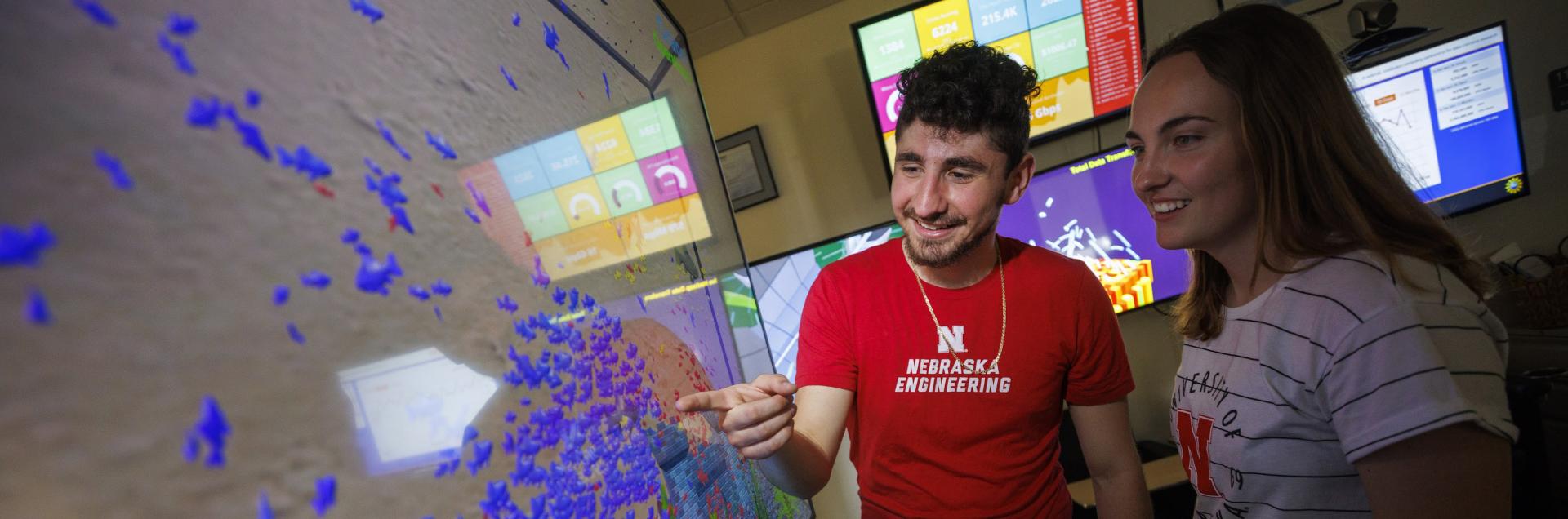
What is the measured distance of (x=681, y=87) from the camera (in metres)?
1.09

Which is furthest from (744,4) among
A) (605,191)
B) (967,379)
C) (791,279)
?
(605,191)

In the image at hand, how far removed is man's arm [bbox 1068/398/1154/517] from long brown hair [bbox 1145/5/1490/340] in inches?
15.9

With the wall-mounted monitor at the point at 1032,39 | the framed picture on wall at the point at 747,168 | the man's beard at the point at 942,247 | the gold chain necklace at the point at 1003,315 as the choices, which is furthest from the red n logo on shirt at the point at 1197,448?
the framed picture on wall at the point at 747,168

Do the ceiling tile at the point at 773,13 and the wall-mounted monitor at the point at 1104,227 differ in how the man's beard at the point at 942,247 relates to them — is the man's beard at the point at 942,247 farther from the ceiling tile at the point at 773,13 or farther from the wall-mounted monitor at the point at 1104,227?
the ceiling tile at the point at 773,13

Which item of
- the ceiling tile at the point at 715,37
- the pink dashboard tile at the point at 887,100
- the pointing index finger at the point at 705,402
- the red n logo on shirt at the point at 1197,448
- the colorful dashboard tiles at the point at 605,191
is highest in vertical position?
the ceiling tile at the point at 715,37

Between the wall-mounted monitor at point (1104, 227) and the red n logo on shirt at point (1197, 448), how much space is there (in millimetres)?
1215

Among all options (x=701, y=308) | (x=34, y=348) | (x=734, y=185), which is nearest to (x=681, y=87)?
(x=701, y=308)

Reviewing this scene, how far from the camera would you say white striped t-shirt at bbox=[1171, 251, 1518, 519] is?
58cm

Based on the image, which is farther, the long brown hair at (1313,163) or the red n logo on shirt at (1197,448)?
the red n logo on shirt at (1197,448)

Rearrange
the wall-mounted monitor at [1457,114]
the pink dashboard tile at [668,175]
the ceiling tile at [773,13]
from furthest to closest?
the ceiling tile at [773,13], the wall-mounted monitor at [1457,114], the pink dashboard tile at [668,175]

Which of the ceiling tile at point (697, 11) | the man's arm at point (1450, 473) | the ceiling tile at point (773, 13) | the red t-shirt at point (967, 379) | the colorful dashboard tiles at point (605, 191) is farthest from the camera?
the ceiling tile at point (773, 13)

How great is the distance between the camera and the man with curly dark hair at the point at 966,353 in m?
1.02

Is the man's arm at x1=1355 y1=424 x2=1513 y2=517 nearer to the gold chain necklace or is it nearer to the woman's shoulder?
the woman's shoulder

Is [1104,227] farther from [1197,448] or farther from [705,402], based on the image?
[705,402]
